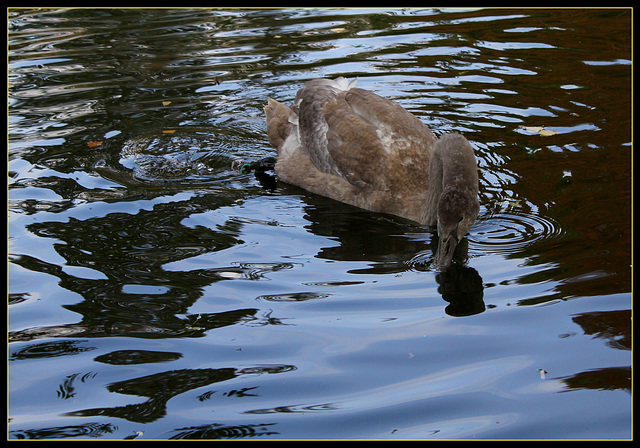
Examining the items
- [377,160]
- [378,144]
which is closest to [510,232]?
[377,160]

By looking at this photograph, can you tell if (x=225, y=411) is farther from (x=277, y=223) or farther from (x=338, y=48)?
(x=338, y=48)

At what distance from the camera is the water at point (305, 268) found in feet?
17.4

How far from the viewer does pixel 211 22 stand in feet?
54.2

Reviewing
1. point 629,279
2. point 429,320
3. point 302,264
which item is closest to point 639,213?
point 629,279

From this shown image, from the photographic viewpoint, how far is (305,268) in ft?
23.6

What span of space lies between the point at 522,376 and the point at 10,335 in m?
3.84

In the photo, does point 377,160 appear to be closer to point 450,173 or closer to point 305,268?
point 450,173

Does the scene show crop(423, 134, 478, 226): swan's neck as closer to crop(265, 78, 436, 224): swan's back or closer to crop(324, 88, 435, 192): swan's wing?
crop(265, 78, 436, 224): swan's back

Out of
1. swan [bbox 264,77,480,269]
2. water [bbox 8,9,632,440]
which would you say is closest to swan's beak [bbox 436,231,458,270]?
swan [bbox 264,77,480,269]

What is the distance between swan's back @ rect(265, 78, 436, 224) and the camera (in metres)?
8.65

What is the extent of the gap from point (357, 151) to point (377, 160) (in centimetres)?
29

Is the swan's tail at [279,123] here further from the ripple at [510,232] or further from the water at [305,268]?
the ripple at [510,232]

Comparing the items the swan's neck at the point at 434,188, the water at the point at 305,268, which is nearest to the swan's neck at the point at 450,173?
the swan's neck at the point at 434,188

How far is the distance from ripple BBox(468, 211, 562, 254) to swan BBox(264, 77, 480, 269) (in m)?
0.33
